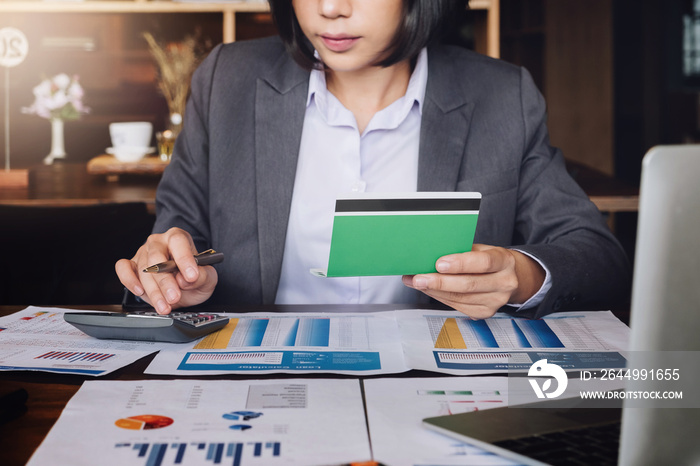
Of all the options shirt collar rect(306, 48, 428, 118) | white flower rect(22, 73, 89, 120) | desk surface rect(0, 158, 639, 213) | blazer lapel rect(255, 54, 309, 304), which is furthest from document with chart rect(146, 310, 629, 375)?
white flower rect(22, 73, 89, 120)

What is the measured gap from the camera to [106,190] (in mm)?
2199

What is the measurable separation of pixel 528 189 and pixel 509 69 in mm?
281

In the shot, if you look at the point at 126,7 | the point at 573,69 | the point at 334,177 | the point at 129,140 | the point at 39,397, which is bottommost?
the point at 39,397

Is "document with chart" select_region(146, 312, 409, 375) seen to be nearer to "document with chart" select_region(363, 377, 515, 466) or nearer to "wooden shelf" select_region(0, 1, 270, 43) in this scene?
"document with chart" select_region(363, 377, 515, 466)

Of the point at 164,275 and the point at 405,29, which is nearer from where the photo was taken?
the point at 164,275

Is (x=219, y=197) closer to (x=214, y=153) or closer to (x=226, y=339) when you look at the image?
(x=214, y=153)

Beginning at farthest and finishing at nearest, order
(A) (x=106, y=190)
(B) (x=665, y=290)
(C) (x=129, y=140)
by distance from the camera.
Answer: (C) (x=129, y=140)
(A) (x=106, y=190)
(B) (x=665, y=290)

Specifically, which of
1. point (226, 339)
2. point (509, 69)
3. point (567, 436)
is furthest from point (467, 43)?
point (567, 436)

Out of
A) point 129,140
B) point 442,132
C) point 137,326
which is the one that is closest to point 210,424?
point 137,326

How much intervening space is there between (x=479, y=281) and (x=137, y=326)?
0.47m

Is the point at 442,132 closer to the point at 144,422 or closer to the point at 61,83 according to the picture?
the point at 144,422

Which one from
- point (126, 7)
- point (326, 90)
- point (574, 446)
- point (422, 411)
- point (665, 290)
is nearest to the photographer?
point (665, 290)

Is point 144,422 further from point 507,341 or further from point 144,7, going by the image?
point 144,7

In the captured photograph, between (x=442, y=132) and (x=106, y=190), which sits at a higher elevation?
(x=442, y=132)
